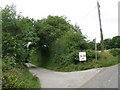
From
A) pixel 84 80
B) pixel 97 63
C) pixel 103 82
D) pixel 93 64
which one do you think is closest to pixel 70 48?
pixel 93 64

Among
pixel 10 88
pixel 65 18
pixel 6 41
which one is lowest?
pixel 10 88

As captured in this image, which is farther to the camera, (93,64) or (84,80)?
(93,64)

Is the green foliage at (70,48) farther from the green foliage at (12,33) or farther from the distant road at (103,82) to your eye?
the distant road at (103,82)

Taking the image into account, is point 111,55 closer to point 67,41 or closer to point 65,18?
point 67,41

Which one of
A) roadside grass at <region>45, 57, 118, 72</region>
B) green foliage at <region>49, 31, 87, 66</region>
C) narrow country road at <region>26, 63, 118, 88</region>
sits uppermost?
green foliage at <region>49, 31, 87, 66</region>

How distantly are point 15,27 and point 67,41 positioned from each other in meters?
8.08

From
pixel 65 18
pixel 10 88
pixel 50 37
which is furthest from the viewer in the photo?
pixel 65 18

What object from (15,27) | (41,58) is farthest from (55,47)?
(15,27)

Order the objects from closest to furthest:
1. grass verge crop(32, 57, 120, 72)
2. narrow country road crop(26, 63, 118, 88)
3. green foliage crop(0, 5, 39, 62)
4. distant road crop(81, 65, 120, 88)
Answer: distant road crop(81, 65, 120, 88) → narrow country road crop(26, 63, 118, 88) → green foliage crop(0, 5, 39, 62) → grass verge crop(32, 57, 120, 72)

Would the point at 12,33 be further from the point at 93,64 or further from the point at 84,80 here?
the point at 93,64

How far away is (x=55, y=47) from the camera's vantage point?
21.8m

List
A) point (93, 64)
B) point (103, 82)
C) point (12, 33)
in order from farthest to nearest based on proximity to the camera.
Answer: point (93, 64), point (12, 33), point (103, 82)

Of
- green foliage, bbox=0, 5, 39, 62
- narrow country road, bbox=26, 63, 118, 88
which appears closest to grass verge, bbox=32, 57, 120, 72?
narrow country road, bbox=26, 63, 118, 88

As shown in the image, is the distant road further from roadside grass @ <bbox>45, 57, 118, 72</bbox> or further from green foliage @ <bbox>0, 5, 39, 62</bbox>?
green foliage @ <bbox>0, 5, 39, 62</bbox>
